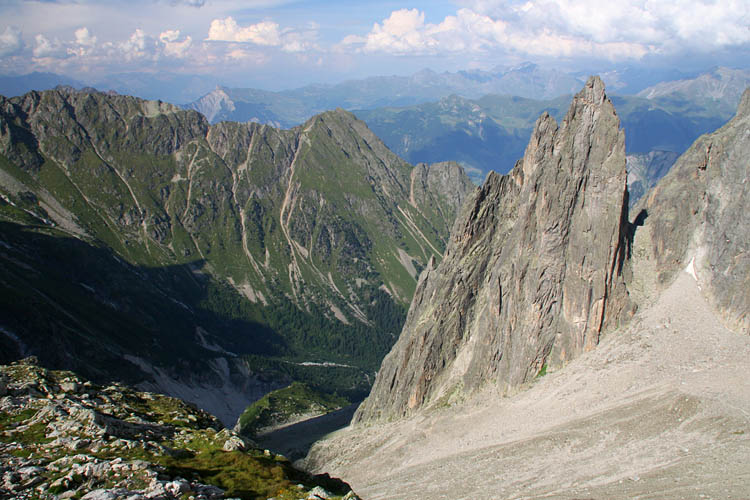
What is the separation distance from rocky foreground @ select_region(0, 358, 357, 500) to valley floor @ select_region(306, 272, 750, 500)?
22495 mm

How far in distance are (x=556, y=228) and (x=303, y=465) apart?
6675 centimetres

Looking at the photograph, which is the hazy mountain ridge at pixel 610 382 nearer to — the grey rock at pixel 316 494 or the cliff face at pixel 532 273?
the cliff face at pixel 532 273

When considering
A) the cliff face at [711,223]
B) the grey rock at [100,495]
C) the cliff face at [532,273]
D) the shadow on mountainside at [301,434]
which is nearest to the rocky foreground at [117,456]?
the grey rock at [100,495]

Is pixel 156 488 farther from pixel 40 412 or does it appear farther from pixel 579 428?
pixel 579 428

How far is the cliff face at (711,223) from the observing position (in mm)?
67062

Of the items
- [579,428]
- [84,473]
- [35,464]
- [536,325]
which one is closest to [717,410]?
[579,428]

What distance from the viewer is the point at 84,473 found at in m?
34.5

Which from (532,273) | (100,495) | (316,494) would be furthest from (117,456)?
(532,273)

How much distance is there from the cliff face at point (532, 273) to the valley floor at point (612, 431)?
199 inches

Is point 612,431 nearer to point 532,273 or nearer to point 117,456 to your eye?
point 532,273

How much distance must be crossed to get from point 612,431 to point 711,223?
37278 mm

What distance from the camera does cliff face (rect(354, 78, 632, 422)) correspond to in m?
74.9

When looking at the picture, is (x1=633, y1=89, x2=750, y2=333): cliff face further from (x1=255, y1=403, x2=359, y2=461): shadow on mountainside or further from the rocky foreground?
(x1=255, y1=403, x2=359, y2=461): shadow on mountainside

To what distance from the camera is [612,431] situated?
2274 inches
